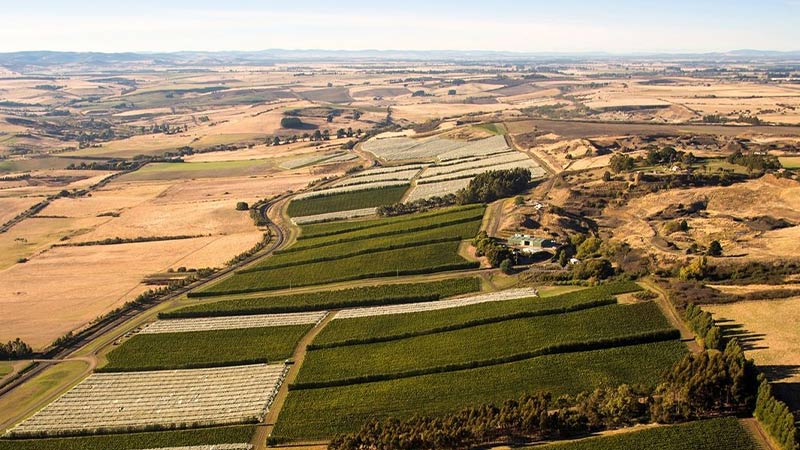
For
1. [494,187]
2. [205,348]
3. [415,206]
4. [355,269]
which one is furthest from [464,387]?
[494,187]

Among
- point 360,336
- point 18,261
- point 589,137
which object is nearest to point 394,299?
point 360,336

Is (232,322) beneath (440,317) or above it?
beneath

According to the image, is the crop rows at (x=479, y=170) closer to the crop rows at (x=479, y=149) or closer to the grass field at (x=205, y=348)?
the crop rows at (x=479, y=149)

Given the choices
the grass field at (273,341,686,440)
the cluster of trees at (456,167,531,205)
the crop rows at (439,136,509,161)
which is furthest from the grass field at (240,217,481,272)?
the crop rows at (439,136,509,161)

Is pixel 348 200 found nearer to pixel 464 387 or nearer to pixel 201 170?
pixel 201 170

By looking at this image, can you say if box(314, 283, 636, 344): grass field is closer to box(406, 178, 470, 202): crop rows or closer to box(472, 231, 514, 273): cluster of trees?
box(472, 231, 514, 273): cluster of trees

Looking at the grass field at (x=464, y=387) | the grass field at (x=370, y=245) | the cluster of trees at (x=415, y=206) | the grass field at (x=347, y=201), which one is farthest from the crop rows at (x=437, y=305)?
the grass field at (x=347, y=201)
